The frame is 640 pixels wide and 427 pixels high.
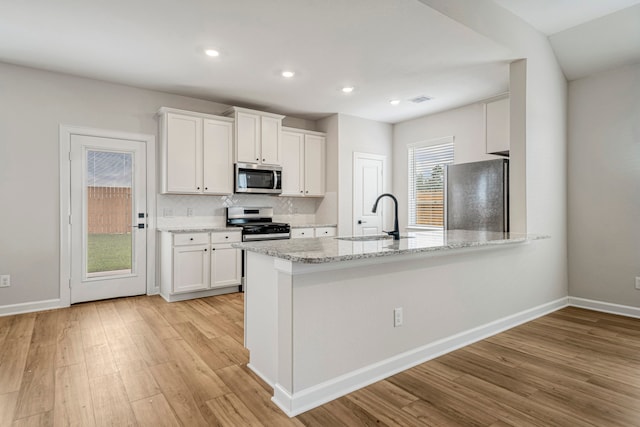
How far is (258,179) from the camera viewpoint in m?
5.03

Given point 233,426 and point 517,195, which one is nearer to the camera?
point 233,426

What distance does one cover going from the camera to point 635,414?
1.92 m

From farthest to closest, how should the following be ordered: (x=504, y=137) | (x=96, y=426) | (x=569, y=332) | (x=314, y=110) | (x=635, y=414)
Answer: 1. (x=314, y=110)
2. (x=504, y=137)
3. (x=569, y=332)
4. (x=635, y=414)
5. (x=96, y=426)

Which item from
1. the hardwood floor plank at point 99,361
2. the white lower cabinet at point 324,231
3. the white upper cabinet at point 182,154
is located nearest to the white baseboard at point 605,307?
the white lower cabinet at point 324,231

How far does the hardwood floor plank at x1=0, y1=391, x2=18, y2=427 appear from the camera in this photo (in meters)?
1.81

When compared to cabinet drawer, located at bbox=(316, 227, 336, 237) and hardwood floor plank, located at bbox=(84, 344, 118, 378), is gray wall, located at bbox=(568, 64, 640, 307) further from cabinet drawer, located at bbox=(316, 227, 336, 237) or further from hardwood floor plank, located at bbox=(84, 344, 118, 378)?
hardwood floor plank, located at bbox=(84, 344, 118, 378)

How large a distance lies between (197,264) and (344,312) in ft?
9.11

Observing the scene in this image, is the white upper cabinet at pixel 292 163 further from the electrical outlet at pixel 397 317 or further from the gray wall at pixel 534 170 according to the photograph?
the electrical outlet at pixel 397 317

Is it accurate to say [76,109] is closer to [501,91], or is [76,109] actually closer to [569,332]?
[501,91]

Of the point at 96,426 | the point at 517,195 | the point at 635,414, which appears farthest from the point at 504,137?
the point at 96,426

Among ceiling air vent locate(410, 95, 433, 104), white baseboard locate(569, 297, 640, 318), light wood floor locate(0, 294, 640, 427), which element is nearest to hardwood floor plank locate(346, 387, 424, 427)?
light wood floor locate(0, 294, 640, 427)

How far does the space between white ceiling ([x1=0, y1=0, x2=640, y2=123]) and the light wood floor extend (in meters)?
2.63

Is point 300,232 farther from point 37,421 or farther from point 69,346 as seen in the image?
point 37,421

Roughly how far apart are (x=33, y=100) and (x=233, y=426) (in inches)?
161
